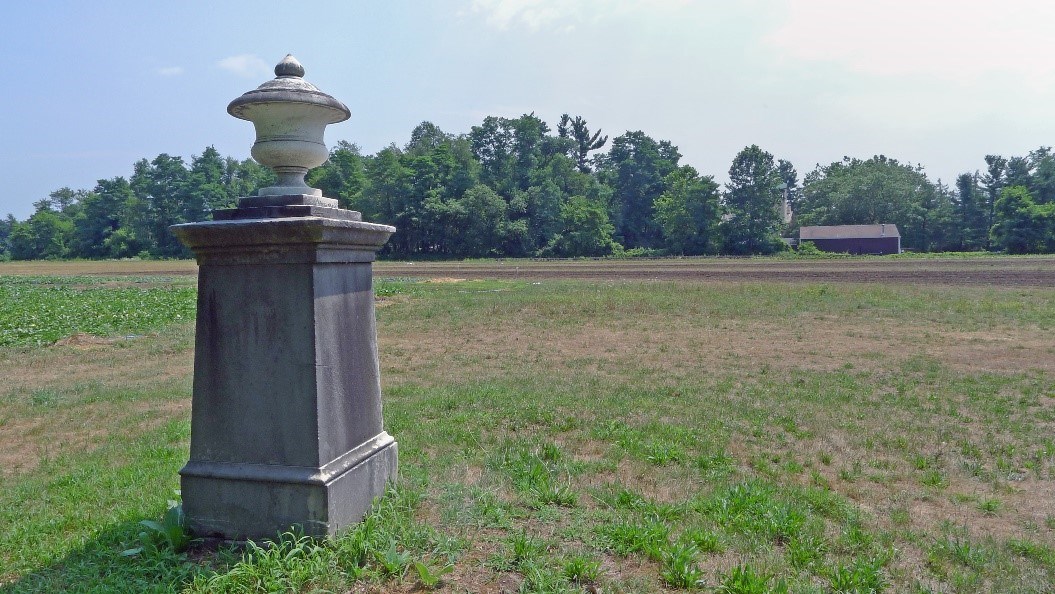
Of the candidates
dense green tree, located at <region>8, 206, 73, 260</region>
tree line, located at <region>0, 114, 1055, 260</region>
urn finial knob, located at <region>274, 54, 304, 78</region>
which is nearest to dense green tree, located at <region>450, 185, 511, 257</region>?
tree line, located at <region>0, 114, 1055, 260</region>

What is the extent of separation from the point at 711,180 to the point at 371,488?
206 ft

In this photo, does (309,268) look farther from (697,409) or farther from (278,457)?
(697,409)

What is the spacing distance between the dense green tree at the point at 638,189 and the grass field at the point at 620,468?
63963 mm

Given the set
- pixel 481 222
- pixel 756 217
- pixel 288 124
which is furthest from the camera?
pixel 481 222

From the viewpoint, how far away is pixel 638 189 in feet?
258

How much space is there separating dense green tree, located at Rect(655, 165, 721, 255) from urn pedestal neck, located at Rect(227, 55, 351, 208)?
2413 inches

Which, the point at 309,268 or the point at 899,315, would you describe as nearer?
the point at 309,268

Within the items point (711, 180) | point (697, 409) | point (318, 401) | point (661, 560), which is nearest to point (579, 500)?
point (661, 560)

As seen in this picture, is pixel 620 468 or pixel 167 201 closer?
pixel 620 468

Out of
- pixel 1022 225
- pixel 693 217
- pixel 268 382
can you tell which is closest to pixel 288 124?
pixel 268 382

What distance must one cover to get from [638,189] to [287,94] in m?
77.4

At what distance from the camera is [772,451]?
238 inches

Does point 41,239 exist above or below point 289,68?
above

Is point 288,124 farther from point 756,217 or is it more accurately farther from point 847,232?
point 847,232
